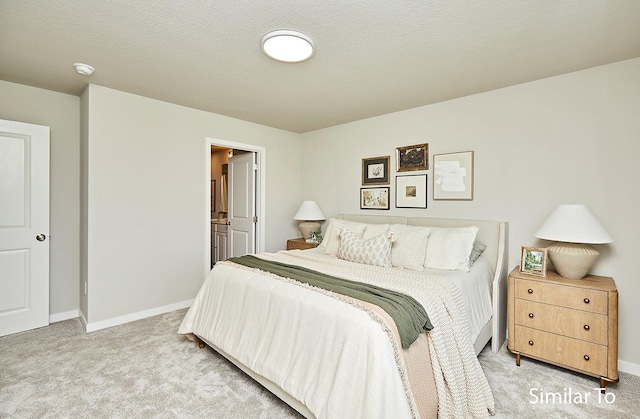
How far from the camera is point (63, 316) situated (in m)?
3.23

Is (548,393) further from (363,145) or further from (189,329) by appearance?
(363,145)

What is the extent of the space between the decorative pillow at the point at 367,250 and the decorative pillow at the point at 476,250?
723mm

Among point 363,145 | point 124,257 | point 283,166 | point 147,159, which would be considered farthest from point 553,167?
point 124,257

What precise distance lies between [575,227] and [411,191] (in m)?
1.58

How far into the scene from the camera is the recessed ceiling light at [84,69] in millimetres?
2454

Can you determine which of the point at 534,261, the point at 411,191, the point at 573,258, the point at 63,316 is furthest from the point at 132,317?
the point at 573,258

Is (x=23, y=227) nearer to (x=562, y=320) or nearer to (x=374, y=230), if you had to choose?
(x=374, y=230)

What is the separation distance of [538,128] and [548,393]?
2.08m

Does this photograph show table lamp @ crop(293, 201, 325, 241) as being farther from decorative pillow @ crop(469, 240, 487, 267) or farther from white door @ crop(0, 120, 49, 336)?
white door @ crop(0, 120, 49, 336)

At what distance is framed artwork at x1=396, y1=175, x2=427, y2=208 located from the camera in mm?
3436

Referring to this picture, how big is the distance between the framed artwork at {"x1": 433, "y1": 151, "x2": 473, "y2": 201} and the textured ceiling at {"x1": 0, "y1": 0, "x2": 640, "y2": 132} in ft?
2.05

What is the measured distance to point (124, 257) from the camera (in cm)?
314

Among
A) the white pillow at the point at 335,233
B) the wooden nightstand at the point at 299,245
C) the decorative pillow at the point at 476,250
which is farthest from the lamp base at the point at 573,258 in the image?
the wooden nightstand at the point at 299,245

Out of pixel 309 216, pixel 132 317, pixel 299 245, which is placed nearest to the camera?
pixel 132 317
